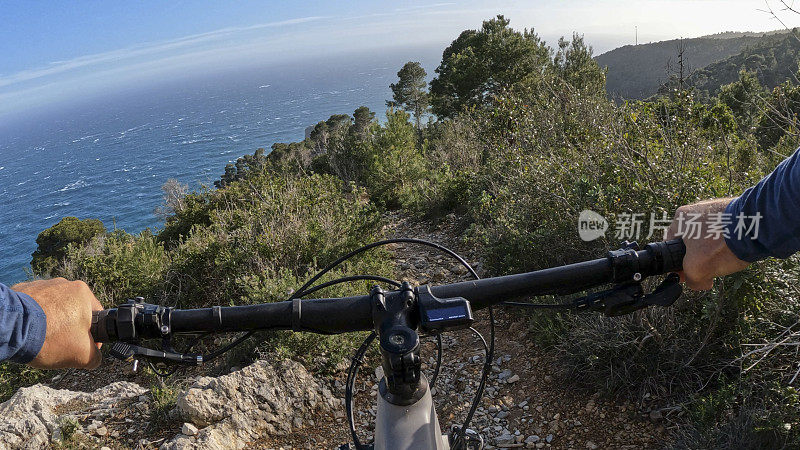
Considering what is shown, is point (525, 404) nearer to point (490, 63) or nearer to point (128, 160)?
point (490, 63)

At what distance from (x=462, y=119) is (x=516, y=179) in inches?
396

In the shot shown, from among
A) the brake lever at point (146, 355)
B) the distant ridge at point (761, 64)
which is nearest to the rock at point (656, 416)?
the brake lever at point (146, 355)

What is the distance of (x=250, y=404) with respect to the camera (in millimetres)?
3896

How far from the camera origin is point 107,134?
174625 mm

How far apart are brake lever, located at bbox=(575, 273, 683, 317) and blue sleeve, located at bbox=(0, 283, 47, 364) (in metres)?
1.52

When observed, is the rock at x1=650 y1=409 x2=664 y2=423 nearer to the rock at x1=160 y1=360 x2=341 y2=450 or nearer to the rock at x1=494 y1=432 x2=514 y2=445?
the rock at x1=494 y1=432 x2=514 y2=445

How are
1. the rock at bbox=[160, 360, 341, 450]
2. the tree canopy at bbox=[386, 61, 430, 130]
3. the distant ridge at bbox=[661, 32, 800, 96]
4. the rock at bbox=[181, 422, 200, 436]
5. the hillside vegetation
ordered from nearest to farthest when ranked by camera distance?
the hillside vegetation, the rock at bbox=[181, 422, 200, 436], the rock at bbox=[160, 360, 341, 450], the distant ridge at bbox=[661, 32, 800, 96], the tree canopy at bbox=[386, 61, 430, 130]

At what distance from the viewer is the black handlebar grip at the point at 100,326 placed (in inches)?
52.3

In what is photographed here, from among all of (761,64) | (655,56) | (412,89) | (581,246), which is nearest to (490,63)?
(412,89)

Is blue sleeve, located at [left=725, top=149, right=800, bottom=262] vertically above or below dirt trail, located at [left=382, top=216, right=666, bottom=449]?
above

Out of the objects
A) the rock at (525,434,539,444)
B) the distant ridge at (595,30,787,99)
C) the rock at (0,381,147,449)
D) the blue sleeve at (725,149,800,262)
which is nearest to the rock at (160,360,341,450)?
the rock at (0,381,147,449)

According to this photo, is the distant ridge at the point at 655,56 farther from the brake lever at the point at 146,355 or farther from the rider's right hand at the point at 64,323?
the rider's right hand at the point at 64,323

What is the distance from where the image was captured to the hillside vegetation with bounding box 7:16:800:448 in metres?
3.42

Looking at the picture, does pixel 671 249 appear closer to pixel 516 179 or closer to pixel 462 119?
pixel 516 179
